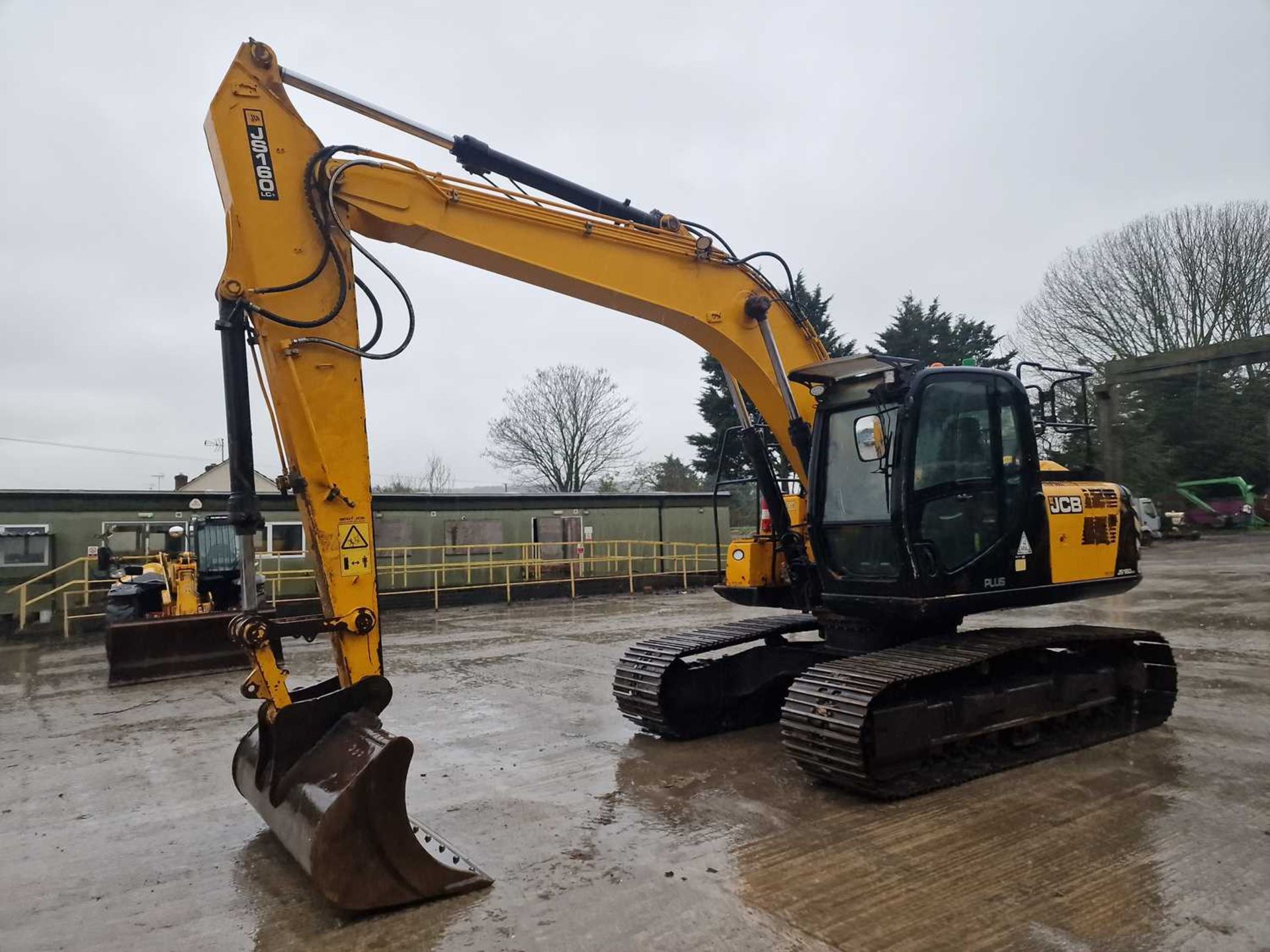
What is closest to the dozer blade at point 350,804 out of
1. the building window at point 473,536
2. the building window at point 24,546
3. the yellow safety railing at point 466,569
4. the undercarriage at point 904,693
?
the undercarriage at point 904,693

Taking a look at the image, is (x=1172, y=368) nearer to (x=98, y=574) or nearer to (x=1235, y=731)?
(x=1235, y=731)

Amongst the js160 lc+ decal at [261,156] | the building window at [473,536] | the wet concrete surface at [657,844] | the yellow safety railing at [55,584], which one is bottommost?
the wet concrete surface at [657,844]

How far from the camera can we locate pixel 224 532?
518 inches

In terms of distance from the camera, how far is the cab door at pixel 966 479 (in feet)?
17.6

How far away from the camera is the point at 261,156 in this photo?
4.41 metres

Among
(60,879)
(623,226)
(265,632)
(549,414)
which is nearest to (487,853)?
(265,632)

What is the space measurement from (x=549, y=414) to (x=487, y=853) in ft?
122

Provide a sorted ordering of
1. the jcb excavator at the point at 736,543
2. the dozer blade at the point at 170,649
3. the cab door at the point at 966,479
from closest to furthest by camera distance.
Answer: the jcb excavator at the point at 736,543, the cab door at the point at 966,479, the dozer blade at the point at 170,649

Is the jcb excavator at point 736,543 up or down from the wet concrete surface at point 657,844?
up

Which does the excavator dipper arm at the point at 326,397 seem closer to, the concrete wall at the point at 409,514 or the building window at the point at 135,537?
the concrete wall at the point at 409,514

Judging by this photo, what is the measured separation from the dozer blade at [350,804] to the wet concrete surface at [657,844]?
0.15 meters

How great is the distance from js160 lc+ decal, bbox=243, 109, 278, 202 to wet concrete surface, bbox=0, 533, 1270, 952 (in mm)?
3307

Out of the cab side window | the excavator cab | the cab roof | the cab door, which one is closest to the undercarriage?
the excavator cab

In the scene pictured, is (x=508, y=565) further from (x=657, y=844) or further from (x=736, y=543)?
(x=657, y=844)
